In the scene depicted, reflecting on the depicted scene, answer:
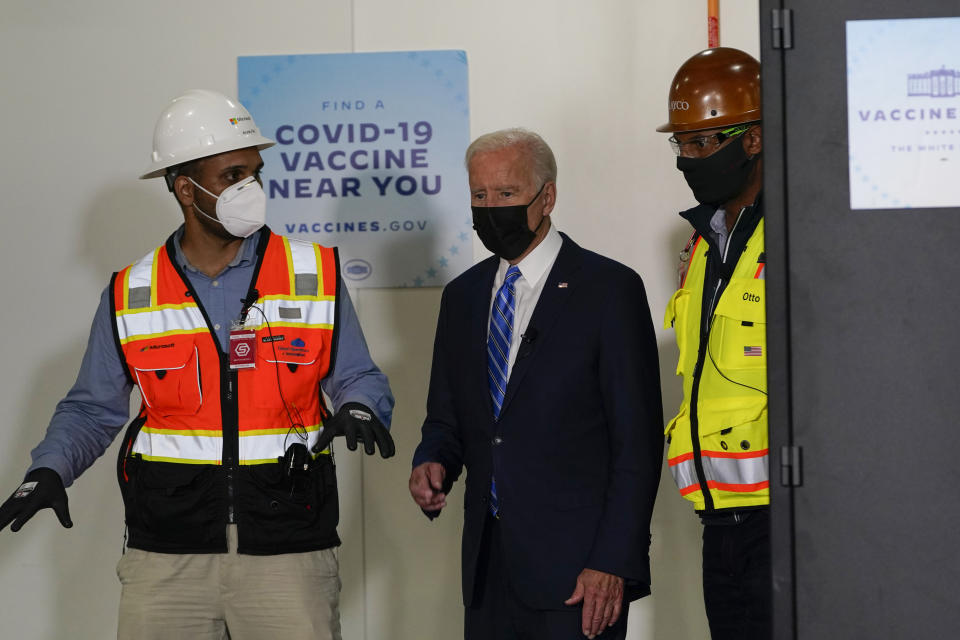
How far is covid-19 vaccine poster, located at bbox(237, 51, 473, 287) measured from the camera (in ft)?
12.3

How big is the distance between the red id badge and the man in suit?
468mm

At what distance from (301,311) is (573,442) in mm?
706

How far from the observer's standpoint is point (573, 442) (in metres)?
2.48

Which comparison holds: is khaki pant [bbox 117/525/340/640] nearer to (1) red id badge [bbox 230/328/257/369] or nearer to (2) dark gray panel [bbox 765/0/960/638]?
(1) red id badge [bbox 230/328/257/369]

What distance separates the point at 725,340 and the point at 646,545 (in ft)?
1.59

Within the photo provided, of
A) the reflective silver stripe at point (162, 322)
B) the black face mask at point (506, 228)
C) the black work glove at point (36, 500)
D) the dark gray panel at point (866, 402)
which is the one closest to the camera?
the dark gray panel at point (866, 402)

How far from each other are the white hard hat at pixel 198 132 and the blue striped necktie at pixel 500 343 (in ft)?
2.38

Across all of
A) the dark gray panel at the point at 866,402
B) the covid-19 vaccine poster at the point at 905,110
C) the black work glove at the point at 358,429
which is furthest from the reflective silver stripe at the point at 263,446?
the covid-19 vaccine poster at the point at 905,110

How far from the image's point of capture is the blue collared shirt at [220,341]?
8.30 feet

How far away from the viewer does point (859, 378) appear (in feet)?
5.09

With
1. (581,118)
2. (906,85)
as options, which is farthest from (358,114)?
(906,85)

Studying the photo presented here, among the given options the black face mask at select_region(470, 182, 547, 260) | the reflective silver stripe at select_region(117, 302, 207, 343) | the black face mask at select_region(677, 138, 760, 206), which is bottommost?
the reflective silver stripe at select_region(117, 302, 207, 343)

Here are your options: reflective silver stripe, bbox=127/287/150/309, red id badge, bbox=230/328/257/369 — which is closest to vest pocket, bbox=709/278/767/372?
red id badge, bbox=230/328/257/369

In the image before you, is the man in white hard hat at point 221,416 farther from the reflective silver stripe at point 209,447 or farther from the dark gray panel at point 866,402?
the dark gray panel at point 866,402
